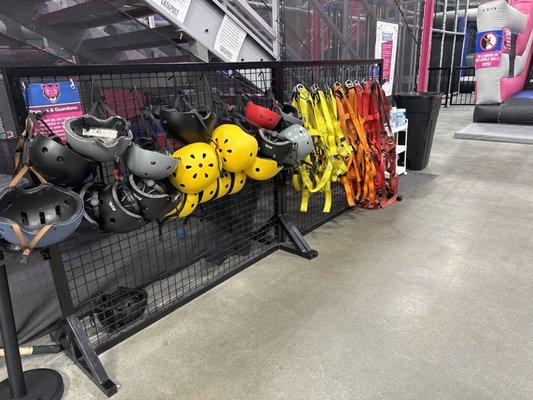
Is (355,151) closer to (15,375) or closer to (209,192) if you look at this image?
(209,192)

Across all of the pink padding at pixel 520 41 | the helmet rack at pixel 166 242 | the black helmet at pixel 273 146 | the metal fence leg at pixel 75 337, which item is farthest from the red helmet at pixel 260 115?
the pink padding at pixel 520 41

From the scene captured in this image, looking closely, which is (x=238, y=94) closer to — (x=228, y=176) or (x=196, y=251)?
(x=228, y=176)

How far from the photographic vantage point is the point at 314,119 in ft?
9.24

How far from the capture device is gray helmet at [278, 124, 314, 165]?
7.75 ft

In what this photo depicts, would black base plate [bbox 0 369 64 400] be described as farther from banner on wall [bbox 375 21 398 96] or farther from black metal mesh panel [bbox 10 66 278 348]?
banner on wall [bbox 375 21 398 96]

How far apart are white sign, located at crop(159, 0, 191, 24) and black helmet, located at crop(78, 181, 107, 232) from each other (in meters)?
1.58

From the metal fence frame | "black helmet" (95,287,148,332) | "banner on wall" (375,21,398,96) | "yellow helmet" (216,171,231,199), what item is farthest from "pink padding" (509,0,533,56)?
"black helmet" (95,287,148,332)

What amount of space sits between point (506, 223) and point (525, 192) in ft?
3.23

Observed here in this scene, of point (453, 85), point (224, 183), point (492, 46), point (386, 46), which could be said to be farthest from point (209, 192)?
point (453, 85)

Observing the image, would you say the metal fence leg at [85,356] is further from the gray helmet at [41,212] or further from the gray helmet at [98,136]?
the gray helmet at [98,136]

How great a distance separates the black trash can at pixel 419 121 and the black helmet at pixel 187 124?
10.6 feet

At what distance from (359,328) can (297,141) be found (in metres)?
1.11

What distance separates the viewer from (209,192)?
2.11m

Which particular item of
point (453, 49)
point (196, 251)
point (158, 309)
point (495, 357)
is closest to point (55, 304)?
point (158, 309)
